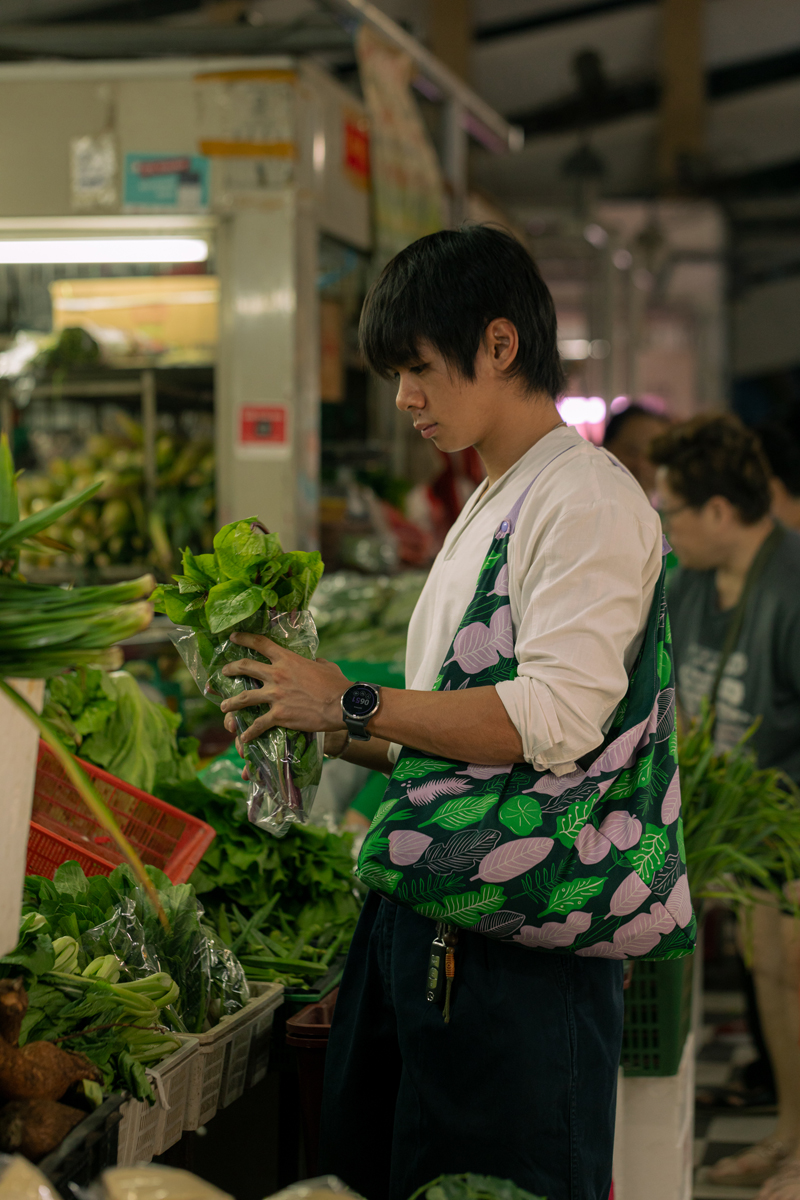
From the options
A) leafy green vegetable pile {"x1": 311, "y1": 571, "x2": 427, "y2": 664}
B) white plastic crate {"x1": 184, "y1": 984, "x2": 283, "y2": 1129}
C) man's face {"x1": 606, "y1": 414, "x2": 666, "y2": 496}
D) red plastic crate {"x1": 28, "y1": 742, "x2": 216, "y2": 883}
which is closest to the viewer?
white plastic crate {"x1": 184, "y1": 984, "x2": 283, "y2": 1129}

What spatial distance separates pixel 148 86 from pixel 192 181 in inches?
14.6

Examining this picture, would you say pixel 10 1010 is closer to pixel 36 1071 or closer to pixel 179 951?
pixel 36 1071

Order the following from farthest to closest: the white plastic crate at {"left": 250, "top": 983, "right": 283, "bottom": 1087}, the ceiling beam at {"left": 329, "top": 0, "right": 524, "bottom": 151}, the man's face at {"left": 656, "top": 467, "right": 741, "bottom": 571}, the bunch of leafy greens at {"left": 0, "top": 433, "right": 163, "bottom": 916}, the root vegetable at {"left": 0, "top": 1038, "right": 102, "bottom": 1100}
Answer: the ceiling beam at {"left": 329, "top": 0, "right": 524, "bottom": 151} → the man's face at {"left": 656, "top": 467, "right": 741, "bottom": 571} → the white plastic crate at {"left": 250, "top": 983, "right": 283, "bottom": 1087} → the root vegetable at {"left": 0, "top": 1038, "right": 102, "bottom": 1100} → the bunch of leafy greens at {"left": 0, "top": 433, "right": 163, "bottom": 916}

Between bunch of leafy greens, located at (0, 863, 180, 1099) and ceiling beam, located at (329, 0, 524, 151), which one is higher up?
ceiling beam, located at (329, 0, 524, 151)

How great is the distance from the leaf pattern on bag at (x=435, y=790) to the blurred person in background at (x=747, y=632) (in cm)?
190

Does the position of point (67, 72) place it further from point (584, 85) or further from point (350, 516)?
point (584, 85)

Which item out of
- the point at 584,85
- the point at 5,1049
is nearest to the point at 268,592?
the point at 5,1049

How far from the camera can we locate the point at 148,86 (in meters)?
4.33

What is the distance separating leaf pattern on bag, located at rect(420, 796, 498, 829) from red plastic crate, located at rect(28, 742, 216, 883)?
31.0 inches

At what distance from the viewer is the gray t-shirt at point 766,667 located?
11.0ft

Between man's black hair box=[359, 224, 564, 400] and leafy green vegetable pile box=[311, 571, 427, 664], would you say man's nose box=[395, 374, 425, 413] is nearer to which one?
man's black hair box=[359, 224, 564, 400]

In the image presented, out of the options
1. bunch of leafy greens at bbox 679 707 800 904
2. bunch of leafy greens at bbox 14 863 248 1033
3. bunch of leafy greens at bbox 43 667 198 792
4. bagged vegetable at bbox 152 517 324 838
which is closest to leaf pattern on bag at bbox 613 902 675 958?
bagged vegetable at bbox 152 517 324 838

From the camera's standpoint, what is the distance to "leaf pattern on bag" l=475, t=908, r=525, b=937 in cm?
157

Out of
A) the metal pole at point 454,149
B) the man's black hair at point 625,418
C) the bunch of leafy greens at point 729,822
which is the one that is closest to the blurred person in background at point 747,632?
the bunch of leafy greens at point 729,822
